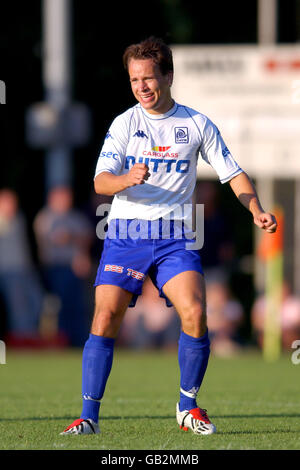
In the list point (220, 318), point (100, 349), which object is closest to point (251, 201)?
point (100, 349)

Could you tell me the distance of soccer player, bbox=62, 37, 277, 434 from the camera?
621 cm

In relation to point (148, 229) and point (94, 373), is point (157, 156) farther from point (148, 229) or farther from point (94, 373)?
point (94, 373)

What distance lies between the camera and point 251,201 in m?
6.36

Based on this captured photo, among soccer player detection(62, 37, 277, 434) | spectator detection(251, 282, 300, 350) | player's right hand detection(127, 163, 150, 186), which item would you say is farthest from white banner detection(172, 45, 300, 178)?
player's right hand detection(127, 163, 150, 186)

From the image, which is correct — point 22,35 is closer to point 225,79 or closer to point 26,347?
point 225,79

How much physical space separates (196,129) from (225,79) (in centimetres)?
861

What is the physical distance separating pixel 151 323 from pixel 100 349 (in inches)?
317

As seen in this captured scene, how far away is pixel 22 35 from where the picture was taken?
1925cm

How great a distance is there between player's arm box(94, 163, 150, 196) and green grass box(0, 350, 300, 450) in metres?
1.35

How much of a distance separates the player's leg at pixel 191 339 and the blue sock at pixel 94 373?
0.46 meters

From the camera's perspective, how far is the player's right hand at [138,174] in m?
5.82

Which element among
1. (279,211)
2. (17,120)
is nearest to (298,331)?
(279,211)

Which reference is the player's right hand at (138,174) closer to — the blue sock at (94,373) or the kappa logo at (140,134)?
the kappa logo at (140,134)

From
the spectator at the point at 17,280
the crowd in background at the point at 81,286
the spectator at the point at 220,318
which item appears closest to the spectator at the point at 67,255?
the crowd in background at the point at 81,286
